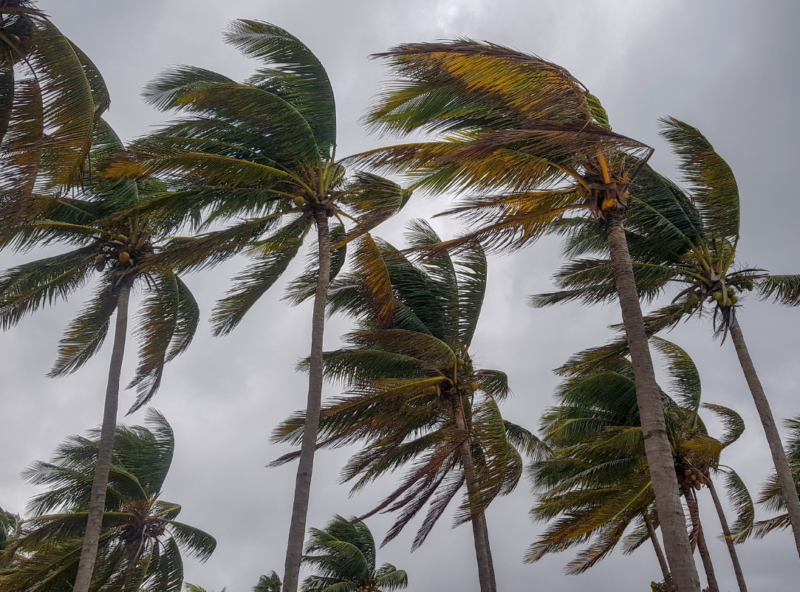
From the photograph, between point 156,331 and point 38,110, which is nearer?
point 38,110

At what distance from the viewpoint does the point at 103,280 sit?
52.5ft

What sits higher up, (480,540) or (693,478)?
(693,478)

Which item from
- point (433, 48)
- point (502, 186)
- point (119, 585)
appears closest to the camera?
point (433, 48)

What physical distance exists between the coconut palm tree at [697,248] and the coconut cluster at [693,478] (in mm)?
4323

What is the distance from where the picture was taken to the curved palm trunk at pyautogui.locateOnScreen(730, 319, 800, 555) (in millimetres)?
12953

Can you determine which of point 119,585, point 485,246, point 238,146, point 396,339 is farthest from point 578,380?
point 119,585

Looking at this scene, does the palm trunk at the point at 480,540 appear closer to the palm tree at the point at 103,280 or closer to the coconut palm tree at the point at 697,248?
the coconut palm tree at the point at 697,248

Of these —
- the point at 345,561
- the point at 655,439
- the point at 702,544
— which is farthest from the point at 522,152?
the point at 345,561

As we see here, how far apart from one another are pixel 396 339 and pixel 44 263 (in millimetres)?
7650

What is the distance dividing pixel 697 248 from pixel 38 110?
11.4 metres

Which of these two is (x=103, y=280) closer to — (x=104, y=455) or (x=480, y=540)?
(x=104, y=455)

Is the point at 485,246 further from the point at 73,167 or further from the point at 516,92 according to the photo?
the point at 73,167

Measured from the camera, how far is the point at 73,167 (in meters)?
7.77

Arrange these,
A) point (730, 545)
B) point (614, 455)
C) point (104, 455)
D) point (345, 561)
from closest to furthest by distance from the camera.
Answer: point (104, 455), point (614, 455), point (730, 545), point (345, 561)
